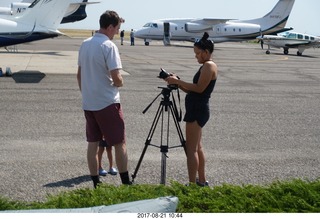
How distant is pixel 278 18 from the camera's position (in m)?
61.2

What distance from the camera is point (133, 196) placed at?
4.25m

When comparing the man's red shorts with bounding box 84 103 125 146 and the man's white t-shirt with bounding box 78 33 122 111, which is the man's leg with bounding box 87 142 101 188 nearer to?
the man's red shorts with bounding box 84 103 125 146

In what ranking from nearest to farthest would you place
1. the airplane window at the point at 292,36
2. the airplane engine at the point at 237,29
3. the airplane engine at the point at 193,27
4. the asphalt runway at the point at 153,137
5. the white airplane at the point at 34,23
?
the asphalt runway at the point at 153,137 < the white airplane at the point at 34,23 < the airplane window at the point at 292,36 < the airplane engine at the point at 193,27 < the airplane engine at the point at 237,29

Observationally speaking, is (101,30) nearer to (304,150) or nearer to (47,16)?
(304,150)

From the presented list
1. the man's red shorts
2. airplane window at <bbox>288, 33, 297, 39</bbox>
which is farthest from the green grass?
airplane window at <bbox>288, 33, 297, 39</bbox>

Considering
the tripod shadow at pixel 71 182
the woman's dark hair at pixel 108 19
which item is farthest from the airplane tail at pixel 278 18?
the woman's dark hair at pixel 108 19

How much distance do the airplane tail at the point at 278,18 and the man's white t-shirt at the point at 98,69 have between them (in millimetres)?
56693

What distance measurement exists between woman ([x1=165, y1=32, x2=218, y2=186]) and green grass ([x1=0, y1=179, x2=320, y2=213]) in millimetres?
1746

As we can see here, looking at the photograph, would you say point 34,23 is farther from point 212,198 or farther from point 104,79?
point 212,198

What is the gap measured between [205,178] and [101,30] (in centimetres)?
232

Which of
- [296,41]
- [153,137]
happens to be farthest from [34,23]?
[296,41]

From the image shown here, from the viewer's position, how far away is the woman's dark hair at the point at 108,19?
19.8ft

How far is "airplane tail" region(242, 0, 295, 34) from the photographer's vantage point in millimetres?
60969

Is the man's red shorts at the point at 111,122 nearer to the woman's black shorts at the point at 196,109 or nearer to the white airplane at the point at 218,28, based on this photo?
the woman's black shorts at the point at 196,109
